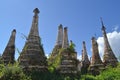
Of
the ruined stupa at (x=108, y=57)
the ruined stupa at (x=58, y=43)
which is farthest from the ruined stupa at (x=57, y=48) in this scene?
the ruined stupa at (x=108, y=57)

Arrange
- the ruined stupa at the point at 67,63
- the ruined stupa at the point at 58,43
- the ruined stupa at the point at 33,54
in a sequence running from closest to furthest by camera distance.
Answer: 1. the ruined stupa at the point at 33,54
2. the ruined stupa at the point at 67,63
3. the ruined stupa at the point at 58,43

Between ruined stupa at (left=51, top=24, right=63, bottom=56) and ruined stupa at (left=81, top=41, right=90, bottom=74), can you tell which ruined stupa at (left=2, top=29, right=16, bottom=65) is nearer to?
ruined stupa at (left=51, top=24, right=63, bottom=56)

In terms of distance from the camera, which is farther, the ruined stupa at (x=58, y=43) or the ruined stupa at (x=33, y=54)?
the ruined stupa at (x=58, y=43)

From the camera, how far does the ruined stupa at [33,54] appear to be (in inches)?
1096

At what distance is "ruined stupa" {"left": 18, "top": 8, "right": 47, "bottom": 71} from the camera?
1096 inches

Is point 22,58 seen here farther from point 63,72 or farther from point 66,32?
point 66,32

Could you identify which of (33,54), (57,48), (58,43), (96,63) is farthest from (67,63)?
(58,43)

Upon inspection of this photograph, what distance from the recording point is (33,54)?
1131 inches

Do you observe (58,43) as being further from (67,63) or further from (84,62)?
(67,63)

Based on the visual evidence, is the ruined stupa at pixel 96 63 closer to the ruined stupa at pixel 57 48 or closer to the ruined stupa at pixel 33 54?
the ruined stupa at pixel 57 48

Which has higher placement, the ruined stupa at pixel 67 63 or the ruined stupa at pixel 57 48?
the ruined stupa at pixel 57 48

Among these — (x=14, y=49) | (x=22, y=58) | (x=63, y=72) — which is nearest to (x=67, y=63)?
(x=63, y=72)

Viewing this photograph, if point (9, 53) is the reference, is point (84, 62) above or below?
below

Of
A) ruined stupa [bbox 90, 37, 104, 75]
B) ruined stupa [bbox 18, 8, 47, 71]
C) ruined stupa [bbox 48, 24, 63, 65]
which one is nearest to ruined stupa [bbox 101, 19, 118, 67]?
ruined stupa [bbox 90, 37, 104, 75]
